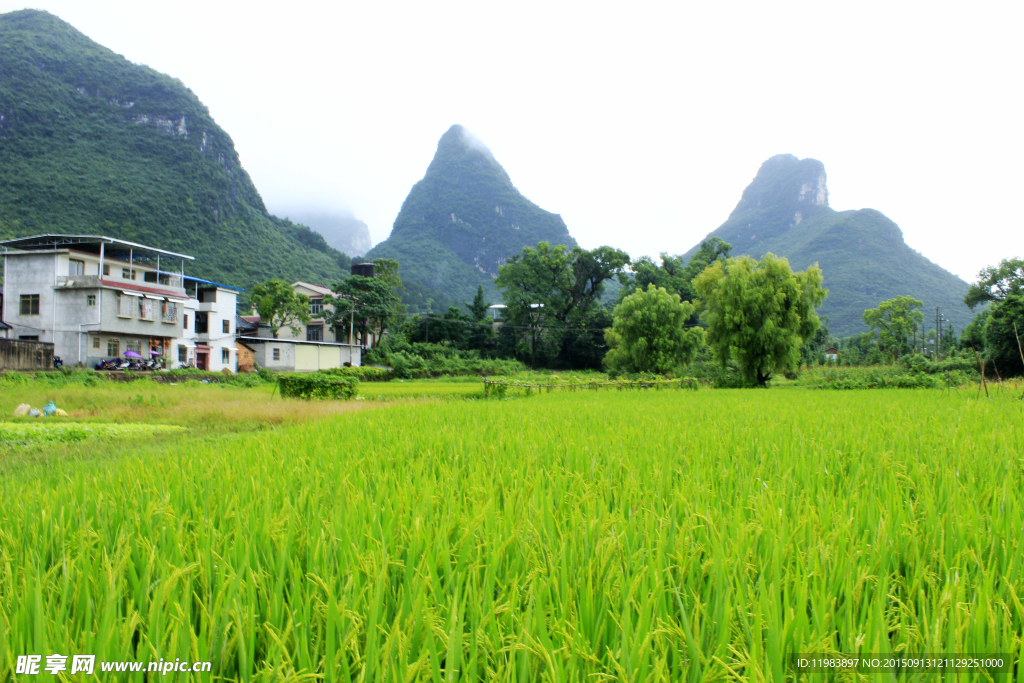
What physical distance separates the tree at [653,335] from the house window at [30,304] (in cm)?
3279

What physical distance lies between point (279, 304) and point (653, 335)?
31.9 metres

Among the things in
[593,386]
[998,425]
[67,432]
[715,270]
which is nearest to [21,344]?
[67,432]

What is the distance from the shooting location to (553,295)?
169ft

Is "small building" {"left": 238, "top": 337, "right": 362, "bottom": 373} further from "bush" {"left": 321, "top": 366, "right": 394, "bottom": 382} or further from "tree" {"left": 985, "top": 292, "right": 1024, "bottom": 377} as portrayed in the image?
"tree" {"left": 985, "top": 292, "right": 1024, "bottom": 377}

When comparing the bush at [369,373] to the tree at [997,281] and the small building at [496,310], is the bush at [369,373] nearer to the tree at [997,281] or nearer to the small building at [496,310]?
the small building at [496,310]

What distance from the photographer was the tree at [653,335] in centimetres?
3231

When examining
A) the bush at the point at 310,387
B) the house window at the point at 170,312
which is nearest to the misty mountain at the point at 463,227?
the house window at the point at 170,312

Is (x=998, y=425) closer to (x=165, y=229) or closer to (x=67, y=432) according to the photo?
(x=67, y=432)

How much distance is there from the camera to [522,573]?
1515mm

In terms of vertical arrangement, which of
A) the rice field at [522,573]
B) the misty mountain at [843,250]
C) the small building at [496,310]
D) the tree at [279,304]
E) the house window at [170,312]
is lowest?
the rice field at [522,573]

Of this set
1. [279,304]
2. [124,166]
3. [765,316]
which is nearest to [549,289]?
[279,304]

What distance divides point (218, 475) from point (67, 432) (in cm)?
760

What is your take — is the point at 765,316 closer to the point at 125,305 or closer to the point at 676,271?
the point at 676,271

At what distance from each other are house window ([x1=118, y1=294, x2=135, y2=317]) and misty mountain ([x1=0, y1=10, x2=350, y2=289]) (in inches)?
1030
